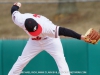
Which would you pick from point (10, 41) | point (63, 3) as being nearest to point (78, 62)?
point (10, 41)

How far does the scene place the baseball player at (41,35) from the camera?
19.2 feet

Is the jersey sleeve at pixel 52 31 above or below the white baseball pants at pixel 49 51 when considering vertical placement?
above

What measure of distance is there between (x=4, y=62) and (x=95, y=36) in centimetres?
206

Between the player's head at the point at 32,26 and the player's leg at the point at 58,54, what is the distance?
17.4 inches

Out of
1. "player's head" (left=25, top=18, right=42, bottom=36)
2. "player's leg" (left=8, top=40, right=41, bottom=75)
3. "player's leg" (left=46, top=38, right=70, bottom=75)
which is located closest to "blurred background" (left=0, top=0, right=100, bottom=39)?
"player's leg" (left=8, top=40, right=41, bottom=75)

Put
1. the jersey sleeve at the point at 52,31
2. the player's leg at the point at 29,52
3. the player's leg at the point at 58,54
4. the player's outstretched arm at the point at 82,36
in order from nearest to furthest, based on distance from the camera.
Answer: the player's outstretched arm at the point at 82,36 → the jersey sleeve at the point at 52,31 → the player's leg at the point at 58,54 → the player's leg at the point at 29,52

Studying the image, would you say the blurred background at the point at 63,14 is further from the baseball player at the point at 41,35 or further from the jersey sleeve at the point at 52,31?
the jersey sleeve at the point at 52,31

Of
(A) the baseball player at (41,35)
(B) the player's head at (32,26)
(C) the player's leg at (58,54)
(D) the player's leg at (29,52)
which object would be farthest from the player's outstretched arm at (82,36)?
(D) the player's leg at (29,52)

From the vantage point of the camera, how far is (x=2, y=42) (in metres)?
7.27

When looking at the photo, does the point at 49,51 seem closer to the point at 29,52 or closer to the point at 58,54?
the point at 58,54

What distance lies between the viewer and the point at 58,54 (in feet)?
20.5

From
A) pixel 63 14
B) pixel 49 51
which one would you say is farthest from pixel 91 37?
pixel 63 14

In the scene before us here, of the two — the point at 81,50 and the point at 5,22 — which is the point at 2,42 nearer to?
the point at 81,50

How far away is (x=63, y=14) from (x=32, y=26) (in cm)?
1054
